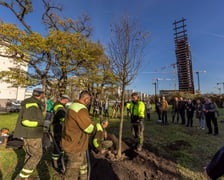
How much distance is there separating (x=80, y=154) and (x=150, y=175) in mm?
1834

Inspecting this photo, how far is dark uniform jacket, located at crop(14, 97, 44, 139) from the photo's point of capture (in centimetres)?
248

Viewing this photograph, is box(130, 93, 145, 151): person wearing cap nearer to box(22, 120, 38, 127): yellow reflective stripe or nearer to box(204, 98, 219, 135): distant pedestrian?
box(22, 120, 38, 127): yellow reflective stripe

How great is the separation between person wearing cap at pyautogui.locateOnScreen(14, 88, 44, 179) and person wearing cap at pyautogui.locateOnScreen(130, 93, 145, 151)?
2.99 meters

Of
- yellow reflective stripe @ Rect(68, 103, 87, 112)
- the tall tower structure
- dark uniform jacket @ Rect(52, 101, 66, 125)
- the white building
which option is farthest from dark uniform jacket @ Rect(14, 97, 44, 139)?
the tall tower structure

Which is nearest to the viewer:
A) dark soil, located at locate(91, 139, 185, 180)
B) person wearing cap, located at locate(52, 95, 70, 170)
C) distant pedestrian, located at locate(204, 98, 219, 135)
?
dark soil, located at locate(91, 139, 185, 180)

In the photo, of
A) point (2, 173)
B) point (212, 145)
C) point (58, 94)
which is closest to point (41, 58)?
point (58, 94)

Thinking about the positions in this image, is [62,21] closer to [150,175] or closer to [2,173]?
[2,173]

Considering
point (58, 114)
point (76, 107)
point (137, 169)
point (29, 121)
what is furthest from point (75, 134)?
point (137, 169)

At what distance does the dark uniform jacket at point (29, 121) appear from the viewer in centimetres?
248

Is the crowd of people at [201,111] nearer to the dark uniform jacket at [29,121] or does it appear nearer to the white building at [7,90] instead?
the dark uniform jacket at [29,121]

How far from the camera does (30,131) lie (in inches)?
99.4

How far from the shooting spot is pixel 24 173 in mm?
2430

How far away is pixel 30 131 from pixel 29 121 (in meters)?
0.24

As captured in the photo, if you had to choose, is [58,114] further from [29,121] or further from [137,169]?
Result: [137,169]
